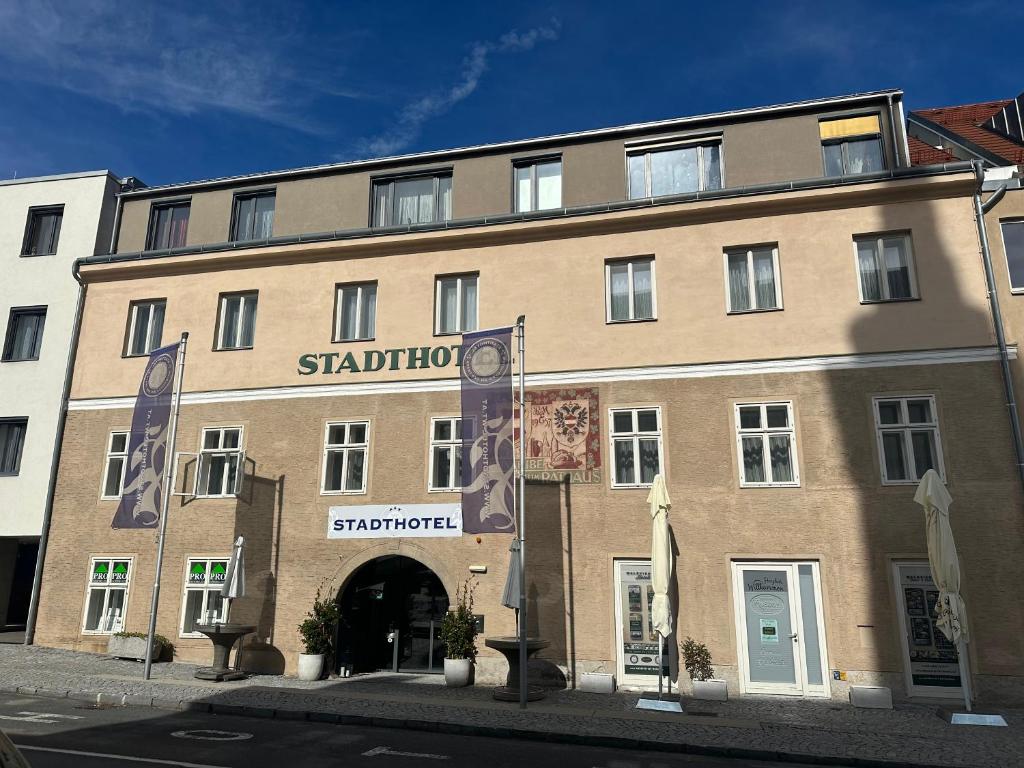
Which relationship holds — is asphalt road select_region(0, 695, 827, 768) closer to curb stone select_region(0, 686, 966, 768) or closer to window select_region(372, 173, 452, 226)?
curb stone select_region(0, 686, 966, 768)

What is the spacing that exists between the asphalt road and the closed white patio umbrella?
16.4ft

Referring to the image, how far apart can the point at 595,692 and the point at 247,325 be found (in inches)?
494

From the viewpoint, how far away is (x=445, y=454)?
18.1 m

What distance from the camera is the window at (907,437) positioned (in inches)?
611

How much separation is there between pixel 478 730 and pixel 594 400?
7.64 meters

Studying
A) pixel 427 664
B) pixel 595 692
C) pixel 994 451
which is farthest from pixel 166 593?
pixel 994 451

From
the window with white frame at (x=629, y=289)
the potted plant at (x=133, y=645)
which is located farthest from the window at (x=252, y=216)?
the potted plant at (x=133, y=645)

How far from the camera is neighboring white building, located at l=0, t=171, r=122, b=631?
70.8ft

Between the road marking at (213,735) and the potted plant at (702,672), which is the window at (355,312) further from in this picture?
the potted plant at (702,672)

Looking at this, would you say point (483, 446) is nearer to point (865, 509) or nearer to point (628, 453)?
point (628, 453)

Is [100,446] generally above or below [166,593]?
above

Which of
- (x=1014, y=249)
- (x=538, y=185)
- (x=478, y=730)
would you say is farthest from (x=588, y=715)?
(x=1014, y=249)

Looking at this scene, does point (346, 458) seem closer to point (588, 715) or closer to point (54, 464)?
point (54, 464)

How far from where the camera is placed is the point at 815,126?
58.7ft
